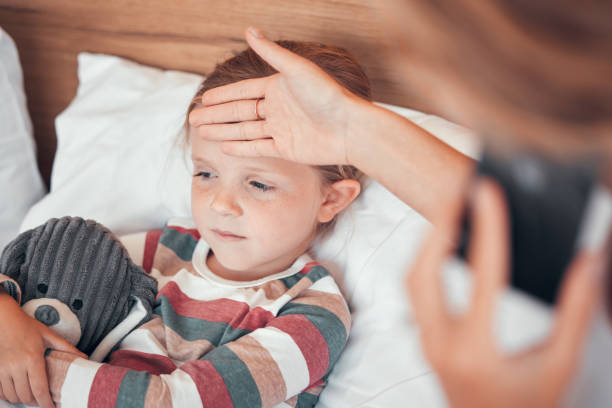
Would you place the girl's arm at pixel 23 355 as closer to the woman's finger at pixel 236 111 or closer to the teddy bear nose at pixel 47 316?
the teddy bear nose at pixel 47 316

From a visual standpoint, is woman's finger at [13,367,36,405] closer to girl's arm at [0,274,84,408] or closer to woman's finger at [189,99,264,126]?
girl's arm at [0,274,84,408]

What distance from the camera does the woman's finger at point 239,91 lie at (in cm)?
91

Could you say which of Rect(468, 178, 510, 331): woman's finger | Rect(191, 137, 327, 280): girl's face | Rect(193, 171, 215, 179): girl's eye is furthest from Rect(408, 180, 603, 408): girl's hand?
Rect(193, 171, 215, 179): girl's eye

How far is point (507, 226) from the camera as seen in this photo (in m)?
0.31

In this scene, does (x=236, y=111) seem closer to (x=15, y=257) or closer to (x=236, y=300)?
(x=236, y=300)

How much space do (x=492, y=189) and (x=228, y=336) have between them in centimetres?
65

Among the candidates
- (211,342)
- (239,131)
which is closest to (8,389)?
(211,342)

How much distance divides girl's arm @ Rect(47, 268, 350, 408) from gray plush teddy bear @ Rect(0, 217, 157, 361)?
2.7 inches

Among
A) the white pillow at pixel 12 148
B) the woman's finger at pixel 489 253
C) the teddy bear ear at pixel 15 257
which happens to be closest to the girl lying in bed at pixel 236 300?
the teddy bear ear at pixel 15 257

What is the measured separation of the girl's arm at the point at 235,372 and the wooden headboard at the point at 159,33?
0.55 m

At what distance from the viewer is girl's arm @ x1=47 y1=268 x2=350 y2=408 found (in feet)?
2.42

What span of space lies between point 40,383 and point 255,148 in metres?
0.48

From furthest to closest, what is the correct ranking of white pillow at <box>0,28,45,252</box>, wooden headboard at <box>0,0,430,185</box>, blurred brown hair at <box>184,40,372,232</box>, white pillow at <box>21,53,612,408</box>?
white pillow at <box>0,28,45,252</box> < wooden headboard at <box>0,0,430,185</box> < blurred brown hair at <box>184,40,372,232</box> < white pillow at <box>21,53,612,408</box>

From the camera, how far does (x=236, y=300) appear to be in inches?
36.7
